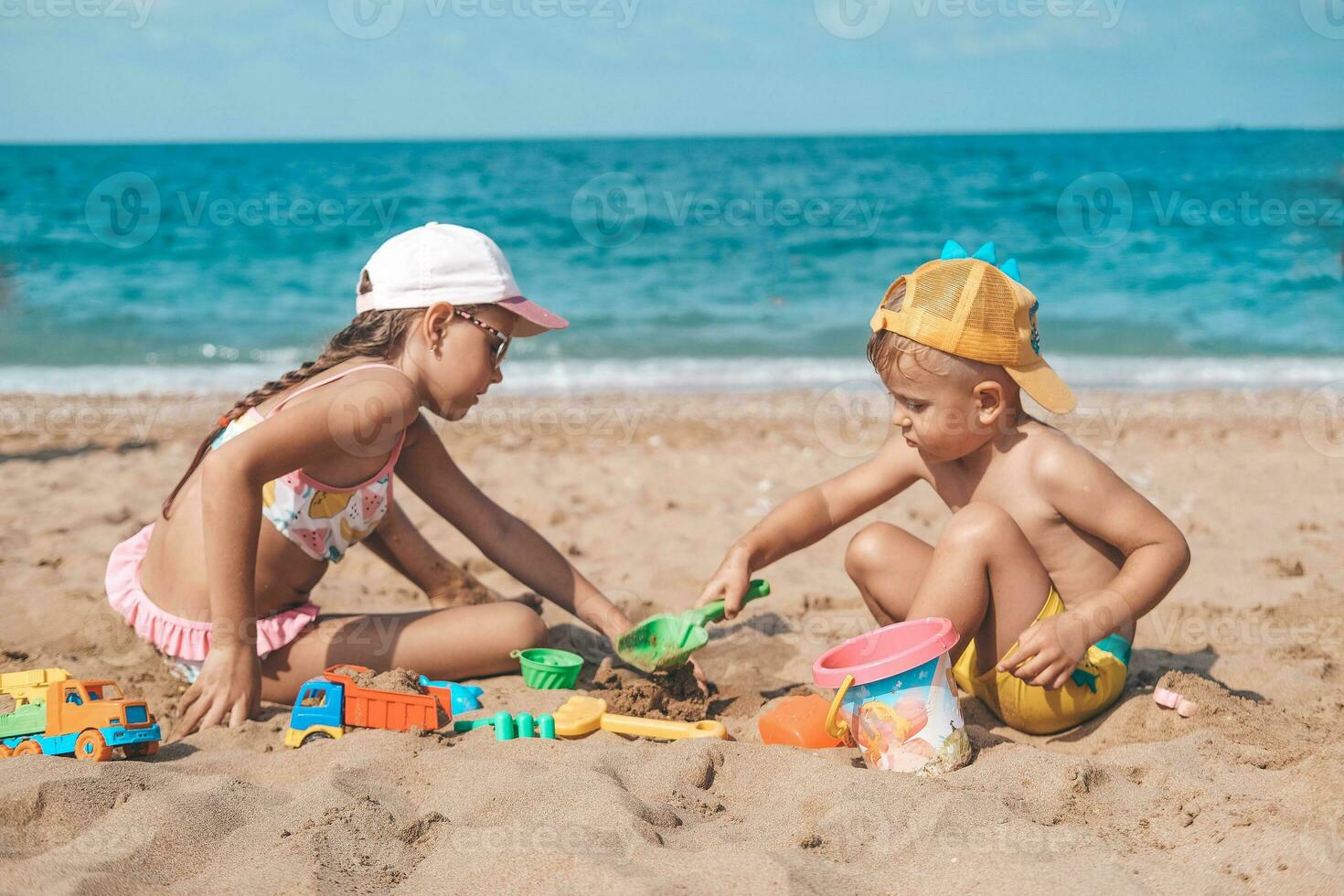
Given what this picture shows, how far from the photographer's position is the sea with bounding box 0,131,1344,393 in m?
9.36

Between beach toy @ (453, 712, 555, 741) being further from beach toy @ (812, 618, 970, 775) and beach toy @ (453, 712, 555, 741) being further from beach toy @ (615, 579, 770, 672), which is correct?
beach toy @ (812, 618, 970, 775)

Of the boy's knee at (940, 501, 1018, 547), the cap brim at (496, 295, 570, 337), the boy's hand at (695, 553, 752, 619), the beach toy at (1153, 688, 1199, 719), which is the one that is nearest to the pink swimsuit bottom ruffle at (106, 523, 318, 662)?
the cap brim at (496, 295, 570, 337)

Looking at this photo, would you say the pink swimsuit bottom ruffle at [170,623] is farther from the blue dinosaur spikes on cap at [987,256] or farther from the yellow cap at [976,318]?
the blue dinosaur spikes on cap at [987,256]

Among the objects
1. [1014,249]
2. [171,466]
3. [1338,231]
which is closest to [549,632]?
[171,466]

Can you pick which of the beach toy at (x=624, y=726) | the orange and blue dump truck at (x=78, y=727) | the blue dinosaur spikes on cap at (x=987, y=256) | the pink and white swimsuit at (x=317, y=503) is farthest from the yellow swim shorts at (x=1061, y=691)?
the orange and blue dump truck at (x=78, y=727)

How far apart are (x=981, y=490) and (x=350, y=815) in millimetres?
1666

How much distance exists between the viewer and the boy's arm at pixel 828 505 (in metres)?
2.91

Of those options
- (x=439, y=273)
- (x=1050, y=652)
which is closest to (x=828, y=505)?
(x=1050, y=652)

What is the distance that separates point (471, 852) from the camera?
185 cm

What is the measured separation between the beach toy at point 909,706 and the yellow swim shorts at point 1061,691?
266 mm

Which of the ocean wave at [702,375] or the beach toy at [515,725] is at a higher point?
the ocean wave at [702,375]

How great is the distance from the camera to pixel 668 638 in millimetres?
2766

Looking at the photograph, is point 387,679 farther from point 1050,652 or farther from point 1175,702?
point 1175,702

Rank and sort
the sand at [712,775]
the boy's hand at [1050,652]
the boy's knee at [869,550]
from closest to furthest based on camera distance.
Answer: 1. the sand at [712,775]
2. the boy's hand at [1050,652]
3. the boy's knee at [869,550]
